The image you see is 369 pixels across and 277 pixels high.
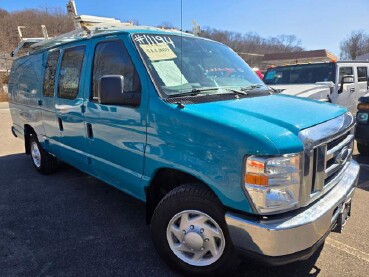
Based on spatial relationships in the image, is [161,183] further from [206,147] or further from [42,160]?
[42,160]

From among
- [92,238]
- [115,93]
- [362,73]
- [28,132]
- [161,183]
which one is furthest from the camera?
[362,73]

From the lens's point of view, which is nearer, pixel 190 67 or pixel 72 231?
pixel 190 67

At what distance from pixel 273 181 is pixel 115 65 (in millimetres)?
1955

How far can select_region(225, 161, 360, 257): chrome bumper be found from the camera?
2014 mm

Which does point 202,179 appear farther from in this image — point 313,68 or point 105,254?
point 313,68

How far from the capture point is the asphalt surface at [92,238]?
2.71 m

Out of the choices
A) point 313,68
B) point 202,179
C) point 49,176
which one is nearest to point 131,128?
point 202,179

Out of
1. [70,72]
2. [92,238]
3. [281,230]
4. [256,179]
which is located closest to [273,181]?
[256,179]

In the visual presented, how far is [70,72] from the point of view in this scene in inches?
153

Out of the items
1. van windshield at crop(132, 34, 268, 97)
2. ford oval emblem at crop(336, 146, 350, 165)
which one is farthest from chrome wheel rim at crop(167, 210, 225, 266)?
ford oval emblem at crop(336, 146, 350, 165)

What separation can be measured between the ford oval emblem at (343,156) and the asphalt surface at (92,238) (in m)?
0.92

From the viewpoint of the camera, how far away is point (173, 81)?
278cm

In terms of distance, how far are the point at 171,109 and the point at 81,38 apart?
194cm

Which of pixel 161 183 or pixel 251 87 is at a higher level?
pixel 251 87
